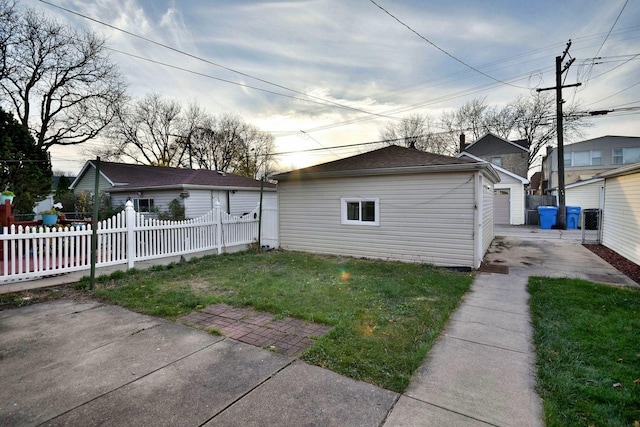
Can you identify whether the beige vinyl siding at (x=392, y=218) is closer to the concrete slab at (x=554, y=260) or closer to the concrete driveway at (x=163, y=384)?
the concrete slab at (x=554, y=260)

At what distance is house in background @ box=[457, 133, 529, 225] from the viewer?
19156 mm

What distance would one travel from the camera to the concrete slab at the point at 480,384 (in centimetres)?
234

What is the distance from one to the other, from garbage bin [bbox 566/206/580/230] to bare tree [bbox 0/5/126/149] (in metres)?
27.3

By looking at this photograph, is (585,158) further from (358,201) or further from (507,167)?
(358,201)

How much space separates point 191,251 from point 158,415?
6.95m

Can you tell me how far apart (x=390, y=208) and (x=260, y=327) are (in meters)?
5.54

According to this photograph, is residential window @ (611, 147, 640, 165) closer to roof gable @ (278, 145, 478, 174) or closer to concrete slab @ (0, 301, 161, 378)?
roof gable @ (278, 145, 478, 174)

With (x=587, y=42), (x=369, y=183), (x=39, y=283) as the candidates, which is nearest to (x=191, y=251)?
(x=39, y=283)

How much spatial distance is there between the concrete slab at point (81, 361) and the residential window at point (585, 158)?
29992 mm

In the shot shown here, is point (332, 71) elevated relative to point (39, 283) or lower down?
elevated

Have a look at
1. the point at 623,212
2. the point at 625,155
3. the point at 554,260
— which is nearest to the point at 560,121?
the point at 623,212

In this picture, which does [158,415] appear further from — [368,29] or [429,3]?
[429,3]

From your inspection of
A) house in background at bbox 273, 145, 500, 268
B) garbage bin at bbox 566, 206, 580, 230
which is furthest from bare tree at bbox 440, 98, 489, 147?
house in background at bbox 273, 145, 500, 268

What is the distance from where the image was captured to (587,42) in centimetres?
1295
